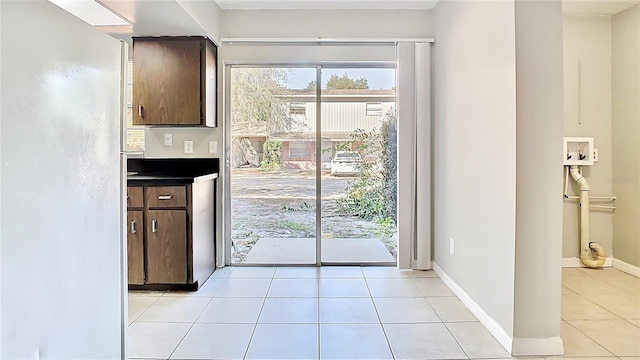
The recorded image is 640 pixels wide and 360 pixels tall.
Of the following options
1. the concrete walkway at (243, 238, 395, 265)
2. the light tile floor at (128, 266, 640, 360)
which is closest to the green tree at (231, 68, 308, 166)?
the concrete walkway at (243, 238, 395, 265)

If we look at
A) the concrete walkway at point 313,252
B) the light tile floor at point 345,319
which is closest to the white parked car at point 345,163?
the concrete walkway at point 313,252

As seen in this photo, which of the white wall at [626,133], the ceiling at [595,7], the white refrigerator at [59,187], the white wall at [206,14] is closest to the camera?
the white refrigerator at [59,187]

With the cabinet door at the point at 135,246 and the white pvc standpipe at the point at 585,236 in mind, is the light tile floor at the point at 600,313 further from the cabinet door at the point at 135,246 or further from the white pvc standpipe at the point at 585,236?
the cabinet door at the point at 135,246

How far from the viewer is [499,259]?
7.66 feet

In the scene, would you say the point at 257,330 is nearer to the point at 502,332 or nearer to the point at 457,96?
the point at 502,332

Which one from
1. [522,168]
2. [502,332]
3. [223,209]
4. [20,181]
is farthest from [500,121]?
[223,209]

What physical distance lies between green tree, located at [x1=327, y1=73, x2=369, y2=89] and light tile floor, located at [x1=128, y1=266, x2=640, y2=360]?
68.1 inches

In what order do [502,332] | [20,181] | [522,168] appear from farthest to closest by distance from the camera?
1. [502,332]
2. [522,168]
3. [20,181]

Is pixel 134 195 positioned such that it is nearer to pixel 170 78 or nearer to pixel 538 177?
pixel 170 78

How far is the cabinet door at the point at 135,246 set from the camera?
3.11m

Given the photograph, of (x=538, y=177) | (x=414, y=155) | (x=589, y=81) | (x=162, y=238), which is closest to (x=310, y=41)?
(x=414, y=155)

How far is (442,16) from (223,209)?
8.37ft

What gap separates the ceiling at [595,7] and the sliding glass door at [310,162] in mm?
1628

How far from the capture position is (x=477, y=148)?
265 cm
